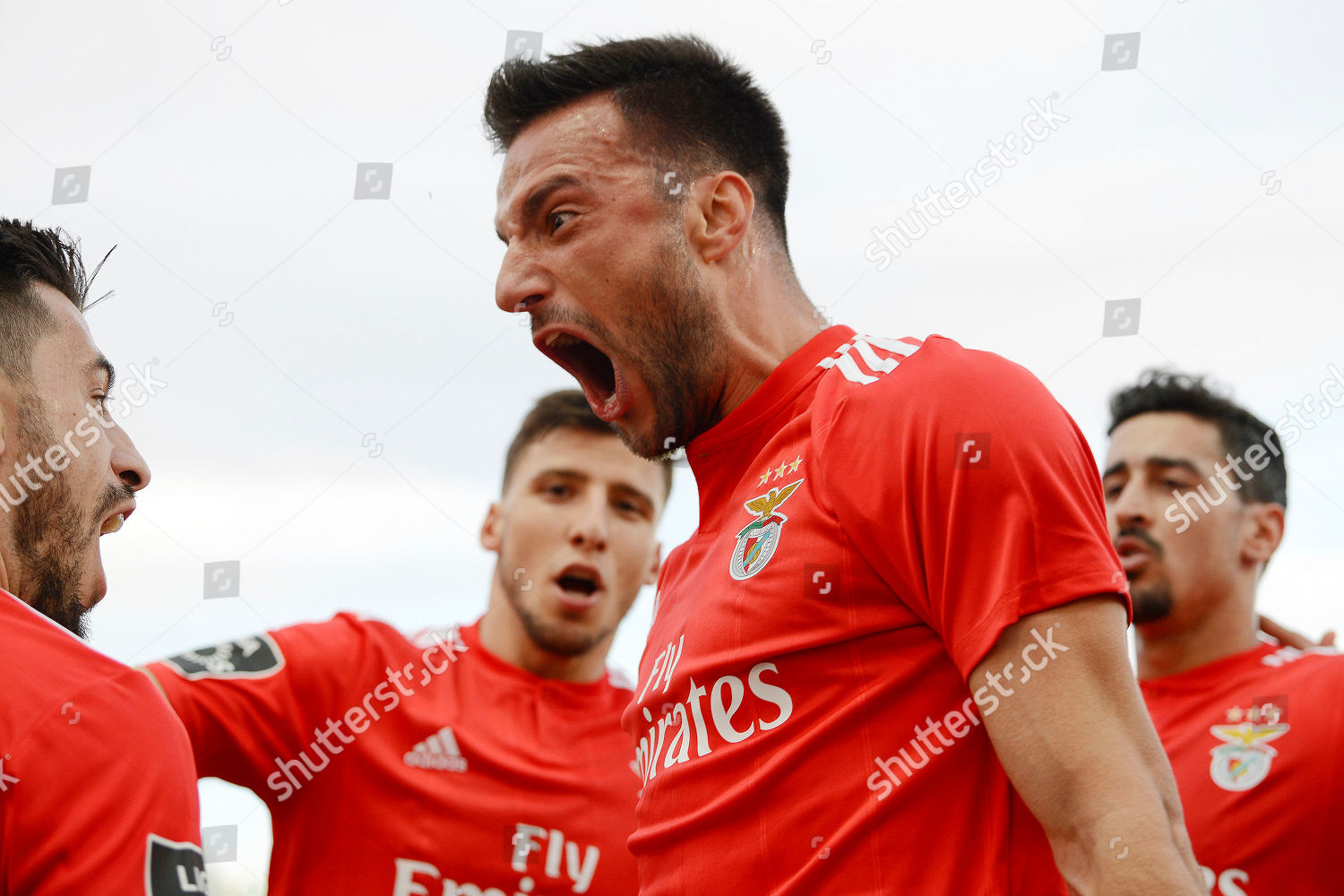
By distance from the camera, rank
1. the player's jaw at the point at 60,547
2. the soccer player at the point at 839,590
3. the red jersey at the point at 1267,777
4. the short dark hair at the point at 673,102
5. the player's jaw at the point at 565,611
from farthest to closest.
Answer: the player's jaw at the point at 565,611 < the red jersey at the point at 1267,777 < the short dark hair at the point at 673,102 < the player's jaw at the point at 60,547 < the soccer player at the point at 839,590

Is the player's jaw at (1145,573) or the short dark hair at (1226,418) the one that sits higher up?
the short dark hair at (1226,418)

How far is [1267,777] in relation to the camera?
10.8 feet

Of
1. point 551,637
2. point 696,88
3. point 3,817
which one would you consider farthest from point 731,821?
point 551,637

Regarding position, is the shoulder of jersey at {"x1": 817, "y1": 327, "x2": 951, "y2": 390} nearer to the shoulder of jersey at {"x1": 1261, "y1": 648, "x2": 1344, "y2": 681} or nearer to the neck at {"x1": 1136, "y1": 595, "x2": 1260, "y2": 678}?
the shoulder of jersey at {"x1": 1261, "y1": 648, "x2": 1344, "y2": 681}

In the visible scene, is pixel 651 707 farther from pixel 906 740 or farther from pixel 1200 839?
pixel 1200 839

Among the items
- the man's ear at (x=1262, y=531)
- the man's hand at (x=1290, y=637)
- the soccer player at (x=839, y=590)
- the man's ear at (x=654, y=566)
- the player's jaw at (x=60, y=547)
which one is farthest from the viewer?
the man's ear at (x=654, y=566)

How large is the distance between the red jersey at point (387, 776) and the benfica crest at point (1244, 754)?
1715 millimetres

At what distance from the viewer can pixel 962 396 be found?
5.56 ft

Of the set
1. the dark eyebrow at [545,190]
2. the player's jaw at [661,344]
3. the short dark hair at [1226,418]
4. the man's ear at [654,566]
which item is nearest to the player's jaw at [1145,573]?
the short dark hair at [1226,418]

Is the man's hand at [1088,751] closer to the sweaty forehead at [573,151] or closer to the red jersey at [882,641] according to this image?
the red jersey at [882,641]

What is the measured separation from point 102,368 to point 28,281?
23cm

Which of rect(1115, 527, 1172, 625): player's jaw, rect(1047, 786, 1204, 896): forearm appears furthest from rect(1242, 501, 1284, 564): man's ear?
rect(1047, 786, 1204, 896): forearm

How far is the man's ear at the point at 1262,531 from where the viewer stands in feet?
14.2

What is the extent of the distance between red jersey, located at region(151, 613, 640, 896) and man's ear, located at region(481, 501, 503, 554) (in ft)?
2.77
